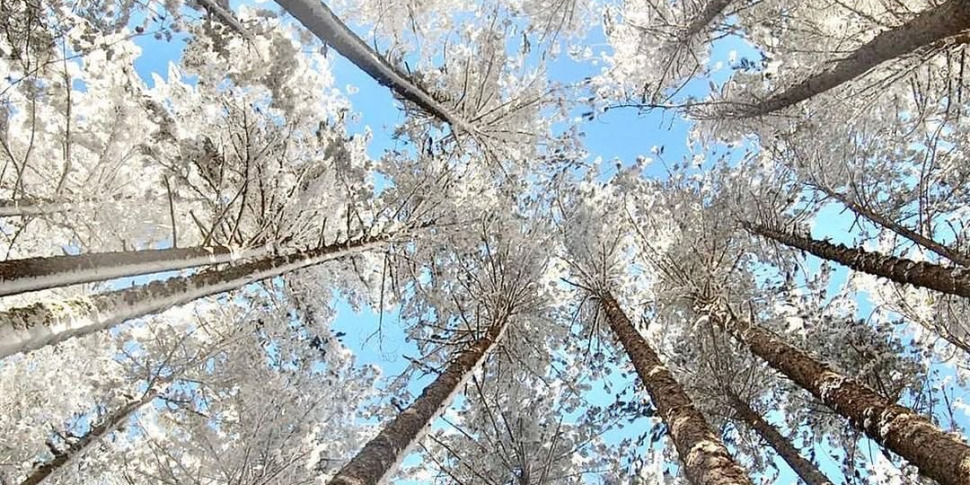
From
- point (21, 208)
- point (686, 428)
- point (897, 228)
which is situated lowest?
point (686, 428)

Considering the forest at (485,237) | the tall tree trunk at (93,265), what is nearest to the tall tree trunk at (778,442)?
the forest at (485,237)

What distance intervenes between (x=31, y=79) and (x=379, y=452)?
225 inches

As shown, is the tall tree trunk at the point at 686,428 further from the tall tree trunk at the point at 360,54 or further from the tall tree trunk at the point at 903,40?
the tall tree trunk at the point at 360,54

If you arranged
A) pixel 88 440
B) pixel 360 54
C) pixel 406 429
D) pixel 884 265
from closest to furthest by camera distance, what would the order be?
pixel 406 429, pixel 360 54, pixel 88 440, pixel 884 265

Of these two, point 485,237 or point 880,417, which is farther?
point 485,237

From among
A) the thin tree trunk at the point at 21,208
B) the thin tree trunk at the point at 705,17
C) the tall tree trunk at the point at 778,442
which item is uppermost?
the thin tree trunk at the point at 705,17

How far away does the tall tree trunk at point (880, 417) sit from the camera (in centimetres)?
461

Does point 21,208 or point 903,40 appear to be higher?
point 21,208

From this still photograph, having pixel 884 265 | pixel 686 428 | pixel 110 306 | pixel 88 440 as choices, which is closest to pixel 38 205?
pixel 88 440

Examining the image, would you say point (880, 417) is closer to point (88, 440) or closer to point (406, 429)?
point (406, 429)

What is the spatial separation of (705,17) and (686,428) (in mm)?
4571

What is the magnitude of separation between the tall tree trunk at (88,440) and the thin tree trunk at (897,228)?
412 inches

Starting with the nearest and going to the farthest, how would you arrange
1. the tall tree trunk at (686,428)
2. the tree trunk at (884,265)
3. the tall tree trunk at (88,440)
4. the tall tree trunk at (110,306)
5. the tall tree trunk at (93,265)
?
the tall tree trunk at (110,306), the tall tree trunk at (93,265), the tall tree trunk at (686,428), the tree trunk at (884,265), the tall tree trunk at (88,440)

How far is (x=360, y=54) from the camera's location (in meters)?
6.74
